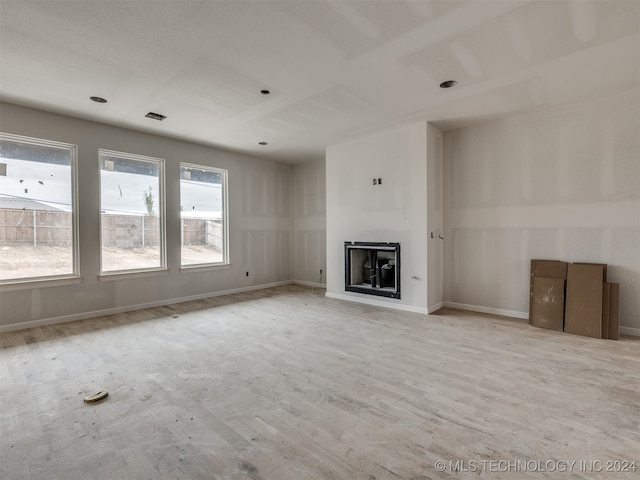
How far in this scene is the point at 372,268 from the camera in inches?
212

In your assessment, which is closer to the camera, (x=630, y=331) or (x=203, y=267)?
(x=630, y=331)

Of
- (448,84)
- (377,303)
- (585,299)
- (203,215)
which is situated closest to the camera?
(448,84)

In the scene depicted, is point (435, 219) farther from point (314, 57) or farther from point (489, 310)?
point (314, 57)

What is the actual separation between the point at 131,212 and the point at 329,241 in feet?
11.0

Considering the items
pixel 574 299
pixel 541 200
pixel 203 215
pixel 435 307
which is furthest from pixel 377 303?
pixel 203 215

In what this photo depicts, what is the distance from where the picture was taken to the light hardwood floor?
1640 mm

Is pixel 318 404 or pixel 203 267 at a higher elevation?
pixel 203 267

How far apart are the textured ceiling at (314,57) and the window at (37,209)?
61cm

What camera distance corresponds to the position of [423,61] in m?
2.89

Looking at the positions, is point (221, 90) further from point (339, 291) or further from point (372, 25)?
point (339, 291)

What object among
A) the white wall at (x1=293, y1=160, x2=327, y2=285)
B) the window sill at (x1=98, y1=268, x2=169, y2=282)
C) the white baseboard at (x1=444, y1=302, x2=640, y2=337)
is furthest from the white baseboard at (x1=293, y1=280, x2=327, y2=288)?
the window sill at (x1=98, y1=268, x2=169, y2=282)

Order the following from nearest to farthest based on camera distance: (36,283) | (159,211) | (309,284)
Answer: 1. (36,283)
2. (159,211)
3. (309,284)

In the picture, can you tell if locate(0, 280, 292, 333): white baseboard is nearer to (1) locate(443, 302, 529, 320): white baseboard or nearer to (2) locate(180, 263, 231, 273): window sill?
(2) locate(180, 263, 231, 273): window sill

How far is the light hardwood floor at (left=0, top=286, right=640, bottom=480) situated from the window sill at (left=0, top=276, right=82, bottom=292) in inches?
23.7
